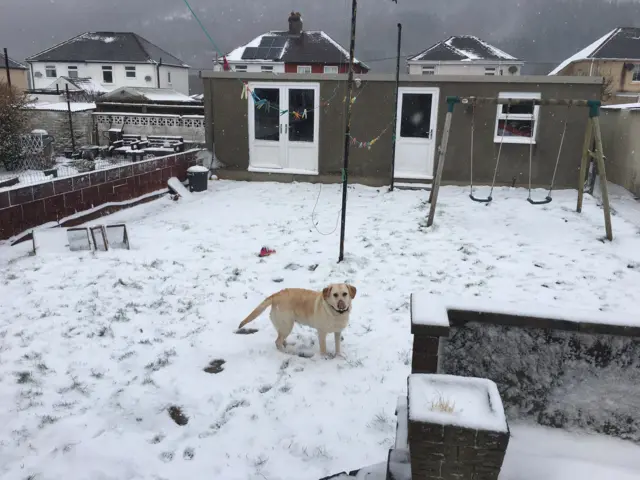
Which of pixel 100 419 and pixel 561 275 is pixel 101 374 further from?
pixel 561 275

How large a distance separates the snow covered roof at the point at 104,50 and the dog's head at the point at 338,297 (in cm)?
5022

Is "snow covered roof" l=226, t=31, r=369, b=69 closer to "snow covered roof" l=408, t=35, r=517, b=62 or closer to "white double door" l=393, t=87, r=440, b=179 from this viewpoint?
"snow covered roof" l=408, t=35, r=517, b=62

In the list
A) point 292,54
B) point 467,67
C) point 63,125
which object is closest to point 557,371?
point 63,125

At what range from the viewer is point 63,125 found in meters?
21.4

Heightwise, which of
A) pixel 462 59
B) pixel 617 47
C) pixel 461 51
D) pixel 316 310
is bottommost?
pixel 316 310

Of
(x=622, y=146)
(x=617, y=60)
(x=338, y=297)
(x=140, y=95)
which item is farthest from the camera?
(x=617, y=60)

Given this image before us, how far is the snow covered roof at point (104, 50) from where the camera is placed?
47.6 metres

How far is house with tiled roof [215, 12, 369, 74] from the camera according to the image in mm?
39219

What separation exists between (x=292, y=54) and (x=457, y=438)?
41807mm

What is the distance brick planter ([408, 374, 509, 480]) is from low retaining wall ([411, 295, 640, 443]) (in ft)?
2.06

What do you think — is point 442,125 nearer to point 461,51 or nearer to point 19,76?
point 461,51

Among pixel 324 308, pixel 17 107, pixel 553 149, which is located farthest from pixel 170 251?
pixel 17 107

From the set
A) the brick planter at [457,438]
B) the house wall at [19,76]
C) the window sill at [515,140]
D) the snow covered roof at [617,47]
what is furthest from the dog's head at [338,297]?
the house wall at [19,76]

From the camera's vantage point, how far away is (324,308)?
4250 mm
